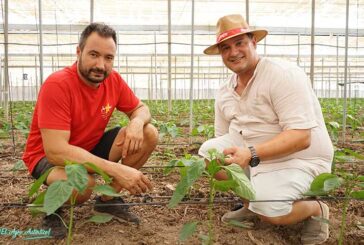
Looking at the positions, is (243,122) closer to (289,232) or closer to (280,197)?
(280,197)

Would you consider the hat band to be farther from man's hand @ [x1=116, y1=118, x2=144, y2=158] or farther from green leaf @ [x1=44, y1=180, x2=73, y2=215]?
green leaf @ [x1=44, y1=180, x2=73, y2=215]

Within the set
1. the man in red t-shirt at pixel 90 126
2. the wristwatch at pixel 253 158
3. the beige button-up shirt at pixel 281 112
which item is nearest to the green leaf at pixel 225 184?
the wristwatch at pixel 253 158

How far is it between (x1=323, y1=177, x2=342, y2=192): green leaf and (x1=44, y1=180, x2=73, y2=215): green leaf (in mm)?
1107

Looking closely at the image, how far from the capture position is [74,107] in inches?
85.0

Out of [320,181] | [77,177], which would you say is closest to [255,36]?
[320,181]

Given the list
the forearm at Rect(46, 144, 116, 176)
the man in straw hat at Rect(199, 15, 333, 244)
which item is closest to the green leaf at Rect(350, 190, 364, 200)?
the man in straw hat at Rect(199, 15, 333, 244)

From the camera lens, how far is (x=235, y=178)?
168 cm

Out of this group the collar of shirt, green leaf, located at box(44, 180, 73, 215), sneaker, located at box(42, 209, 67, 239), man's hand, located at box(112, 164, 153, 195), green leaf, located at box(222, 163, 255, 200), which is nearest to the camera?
green leaf, located at box(44, 180, 73, 215)

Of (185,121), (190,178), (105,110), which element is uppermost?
(105,110)

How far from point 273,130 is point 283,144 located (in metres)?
0.26

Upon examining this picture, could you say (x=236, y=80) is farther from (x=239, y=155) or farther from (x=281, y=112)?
(x=239, y=155)

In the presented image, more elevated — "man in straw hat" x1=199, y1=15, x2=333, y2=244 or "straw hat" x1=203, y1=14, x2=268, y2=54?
"straw hat" x1=203, y1=14, x2=268, y2=54

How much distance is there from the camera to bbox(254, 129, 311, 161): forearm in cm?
199

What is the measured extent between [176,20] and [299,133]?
36.6 ft
